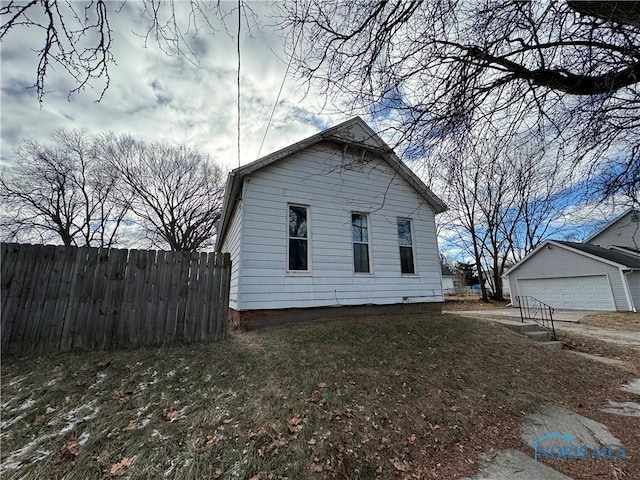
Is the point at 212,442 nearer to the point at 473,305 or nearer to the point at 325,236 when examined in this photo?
the point at 325,236

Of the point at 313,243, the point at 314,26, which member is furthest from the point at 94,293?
the point at 314,26

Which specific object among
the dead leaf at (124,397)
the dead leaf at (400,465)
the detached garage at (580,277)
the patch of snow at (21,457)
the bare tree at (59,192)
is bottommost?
the dead leaf at (400,465)

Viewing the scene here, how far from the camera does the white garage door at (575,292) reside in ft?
51.4

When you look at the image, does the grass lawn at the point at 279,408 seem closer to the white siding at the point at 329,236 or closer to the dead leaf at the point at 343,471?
the dead leaf at the point at 343,471

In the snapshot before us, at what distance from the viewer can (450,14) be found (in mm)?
3123

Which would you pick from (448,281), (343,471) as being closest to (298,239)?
(343,471)

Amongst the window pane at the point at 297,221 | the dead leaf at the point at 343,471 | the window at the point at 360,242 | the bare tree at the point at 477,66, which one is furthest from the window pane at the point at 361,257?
the dead leaf at the point at 343,471

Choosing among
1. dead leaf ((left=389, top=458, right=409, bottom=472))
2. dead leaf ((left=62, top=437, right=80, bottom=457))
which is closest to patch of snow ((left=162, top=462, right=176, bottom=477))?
dead leaf ((left=62, top=437, right=80, bottom=457))

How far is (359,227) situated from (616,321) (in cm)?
1358

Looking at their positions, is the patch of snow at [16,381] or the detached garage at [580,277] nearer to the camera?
the patch of snow at [16,381]

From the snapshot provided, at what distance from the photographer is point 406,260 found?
8.84 metres

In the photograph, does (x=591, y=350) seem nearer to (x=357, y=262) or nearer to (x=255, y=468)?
(x=357, y=262)

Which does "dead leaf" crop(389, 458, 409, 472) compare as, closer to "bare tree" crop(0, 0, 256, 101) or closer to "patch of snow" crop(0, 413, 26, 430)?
"patch of snow" crop(0, 413, 26, 430)

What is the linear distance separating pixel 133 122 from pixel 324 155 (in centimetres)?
488
